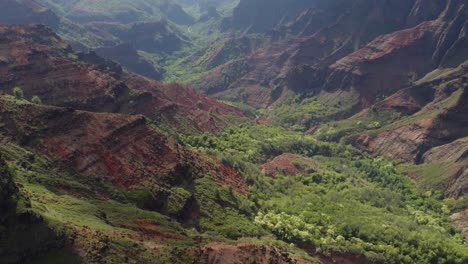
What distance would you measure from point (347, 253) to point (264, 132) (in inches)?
3659

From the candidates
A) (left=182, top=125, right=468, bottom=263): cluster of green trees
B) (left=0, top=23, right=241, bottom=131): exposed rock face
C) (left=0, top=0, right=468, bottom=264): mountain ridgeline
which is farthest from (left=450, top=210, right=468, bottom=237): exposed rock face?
(left=0, top=23, right=241, bottom=131): exposed rock face

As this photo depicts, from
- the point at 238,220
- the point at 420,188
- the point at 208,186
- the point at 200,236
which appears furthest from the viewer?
the point at 420,188

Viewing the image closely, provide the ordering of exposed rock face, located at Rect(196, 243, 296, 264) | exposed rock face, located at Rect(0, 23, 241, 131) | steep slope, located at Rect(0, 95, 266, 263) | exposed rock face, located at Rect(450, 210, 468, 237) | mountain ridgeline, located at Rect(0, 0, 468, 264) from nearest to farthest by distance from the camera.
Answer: steep slope, located at Rect(0, 95, 266, 263) → exposed rock face, located at Rect(196, 243, 296, 264) → mountain ridgeline, located at Rect(0, 0, 468, 264) → exposed rock face, located at Rect(450, 210, 468, 237) → exposed rock face, located at Rect(0, 23, 241, 131)

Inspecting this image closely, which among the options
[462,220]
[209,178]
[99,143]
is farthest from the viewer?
[462,220]

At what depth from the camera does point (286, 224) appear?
273 feet

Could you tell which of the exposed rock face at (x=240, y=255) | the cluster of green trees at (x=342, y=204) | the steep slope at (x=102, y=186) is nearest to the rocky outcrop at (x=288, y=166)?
the cluster of green trees at (x=342, y=204)

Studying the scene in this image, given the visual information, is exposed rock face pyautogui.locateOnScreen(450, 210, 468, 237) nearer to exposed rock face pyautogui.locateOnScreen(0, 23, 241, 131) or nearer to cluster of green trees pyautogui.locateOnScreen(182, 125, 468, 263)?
cluster of green trees pyautogui.locateOnScreen(182, 125, 468, 263)

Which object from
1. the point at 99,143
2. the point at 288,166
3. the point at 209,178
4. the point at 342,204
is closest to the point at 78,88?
the point at 99,143

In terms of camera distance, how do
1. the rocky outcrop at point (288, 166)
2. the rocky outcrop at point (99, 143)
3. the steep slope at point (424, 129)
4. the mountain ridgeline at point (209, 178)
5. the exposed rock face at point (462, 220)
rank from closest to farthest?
1. the mountain ridgeline at point (209, 178)
2. the rocky outcrop at point (99, 143)
3. the exposed rock face at point (462, 220)
4. the rocky outcrop at point (288, 166)
5. the steep slope at point (424, 129)

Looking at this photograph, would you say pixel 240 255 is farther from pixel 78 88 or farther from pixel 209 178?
pixel 78 88

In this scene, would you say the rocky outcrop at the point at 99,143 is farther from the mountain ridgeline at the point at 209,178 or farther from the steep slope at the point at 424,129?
the steep slope at the point at 424,129

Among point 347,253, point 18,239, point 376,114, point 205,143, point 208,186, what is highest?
point 376,114

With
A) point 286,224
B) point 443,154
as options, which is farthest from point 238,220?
point 443,154

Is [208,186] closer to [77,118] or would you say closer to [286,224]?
[286,224]
